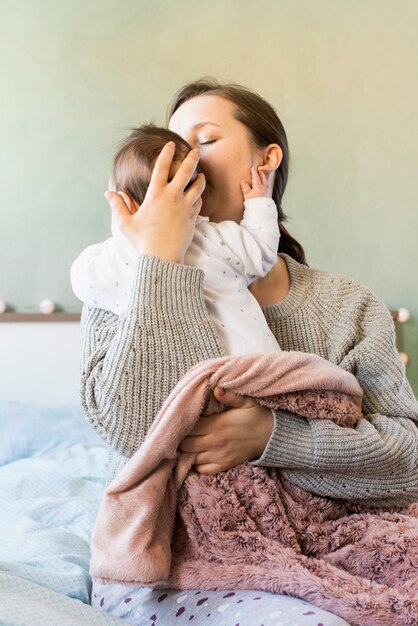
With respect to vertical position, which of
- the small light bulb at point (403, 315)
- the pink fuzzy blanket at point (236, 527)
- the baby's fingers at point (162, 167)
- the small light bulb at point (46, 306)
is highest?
the baby's fingers at point (162, 167)

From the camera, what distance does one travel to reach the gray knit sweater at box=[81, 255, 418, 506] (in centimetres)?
91

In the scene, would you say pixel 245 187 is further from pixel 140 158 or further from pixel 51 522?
pixel 51 522

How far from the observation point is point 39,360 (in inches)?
99.9

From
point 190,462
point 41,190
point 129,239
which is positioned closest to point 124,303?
point 129,239

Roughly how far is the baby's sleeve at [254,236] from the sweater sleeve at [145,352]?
14 cm

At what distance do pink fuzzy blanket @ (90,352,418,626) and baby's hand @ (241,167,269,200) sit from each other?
1.37 feet

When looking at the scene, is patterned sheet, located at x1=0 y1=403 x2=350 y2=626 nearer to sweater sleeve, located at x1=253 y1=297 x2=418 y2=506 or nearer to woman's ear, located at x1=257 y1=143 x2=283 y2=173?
sweater sleeve, located at x1=253 y1=297 x2=418 y2=506

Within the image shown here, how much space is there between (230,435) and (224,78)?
209 centimetres

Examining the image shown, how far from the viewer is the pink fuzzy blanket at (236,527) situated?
819 millimetres

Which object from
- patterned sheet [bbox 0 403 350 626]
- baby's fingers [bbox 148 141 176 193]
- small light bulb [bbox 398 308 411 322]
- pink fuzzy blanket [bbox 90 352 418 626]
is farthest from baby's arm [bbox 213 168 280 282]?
small light bulb [bbox 398 308 411 322]

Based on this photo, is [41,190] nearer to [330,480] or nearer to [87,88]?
[87,88]

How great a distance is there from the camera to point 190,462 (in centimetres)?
89

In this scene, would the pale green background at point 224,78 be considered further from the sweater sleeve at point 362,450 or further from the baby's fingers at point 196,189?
the sweater sleeve at point 362,450

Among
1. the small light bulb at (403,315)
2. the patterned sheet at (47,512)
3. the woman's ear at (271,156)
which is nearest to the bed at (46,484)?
the patterned sheet at (47,512)
